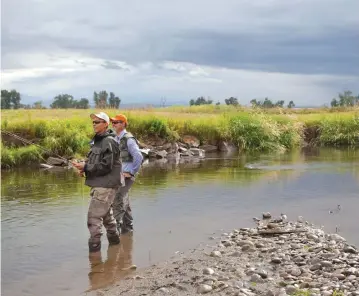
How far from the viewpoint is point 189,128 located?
28547mm

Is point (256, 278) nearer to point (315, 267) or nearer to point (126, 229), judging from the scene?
point (315, 267)

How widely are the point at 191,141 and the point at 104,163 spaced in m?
20.1

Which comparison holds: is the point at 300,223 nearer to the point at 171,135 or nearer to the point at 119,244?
the point at 119,244

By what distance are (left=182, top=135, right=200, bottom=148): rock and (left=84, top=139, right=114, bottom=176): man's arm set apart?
19.6 m

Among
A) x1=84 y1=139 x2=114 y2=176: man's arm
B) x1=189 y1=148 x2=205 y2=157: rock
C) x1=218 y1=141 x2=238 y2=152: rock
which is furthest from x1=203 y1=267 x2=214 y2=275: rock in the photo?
x1=218 y1=141 x2=238 y2=152: rock

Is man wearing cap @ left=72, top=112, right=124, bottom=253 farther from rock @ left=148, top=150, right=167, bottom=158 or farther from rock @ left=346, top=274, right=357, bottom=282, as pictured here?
rock @ left=148, top=150, right=167, bottom=158

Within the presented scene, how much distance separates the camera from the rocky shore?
668 centimetres

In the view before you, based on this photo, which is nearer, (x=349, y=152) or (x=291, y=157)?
(x=291, y=157)

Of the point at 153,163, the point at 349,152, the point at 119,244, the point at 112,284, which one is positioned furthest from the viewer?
the point at 349,152

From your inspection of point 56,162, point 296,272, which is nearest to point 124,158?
point 296,272

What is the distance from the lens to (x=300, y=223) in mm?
10805

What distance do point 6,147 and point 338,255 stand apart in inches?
630

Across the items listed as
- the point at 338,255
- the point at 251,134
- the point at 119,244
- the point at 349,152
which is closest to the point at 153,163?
the point at 251,134

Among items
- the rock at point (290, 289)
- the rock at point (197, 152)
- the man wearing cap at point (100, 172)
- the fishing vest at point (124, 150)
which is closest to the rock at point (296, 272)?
the rock at point (290, 289)
